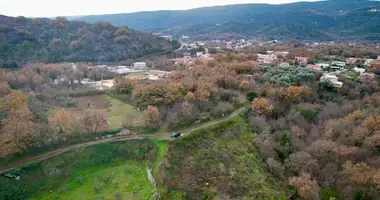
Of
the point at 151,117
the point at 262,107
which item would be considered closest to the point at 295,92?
the point at 262,107

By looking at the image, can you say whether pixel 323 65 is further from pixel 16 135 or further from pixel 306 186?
pixel 16 135

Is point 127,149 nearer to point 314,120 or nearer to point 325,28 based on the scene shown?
point 314,120

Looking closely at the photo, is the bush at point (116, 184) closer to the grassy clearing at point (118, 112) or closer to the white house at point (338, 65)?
the grassy clearing at point (118, 112)

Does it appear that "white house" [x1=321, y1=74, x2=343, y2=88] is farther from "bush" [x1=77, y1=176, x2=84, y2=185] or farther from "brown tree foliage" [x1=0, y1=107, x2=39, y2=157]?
"brown tree foliage" [x1=0, y1=107, x2=39, y2=157]

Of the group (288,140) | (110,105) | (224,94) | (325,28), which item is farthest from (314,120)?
(325,28)

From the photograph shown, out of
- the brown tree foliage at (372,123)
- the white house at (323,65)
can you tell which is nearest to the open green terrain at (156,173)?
the brown tree foliage at (372,123)

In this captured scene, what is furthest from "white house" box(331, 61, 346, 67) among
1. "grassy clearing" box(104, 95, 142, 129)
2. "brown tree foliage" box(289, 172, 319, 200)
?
"grassy clearing" box(104, 95, 142, 129)

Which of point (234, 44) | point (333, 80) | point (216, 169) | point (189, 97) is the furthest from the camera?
point (234, 44)
